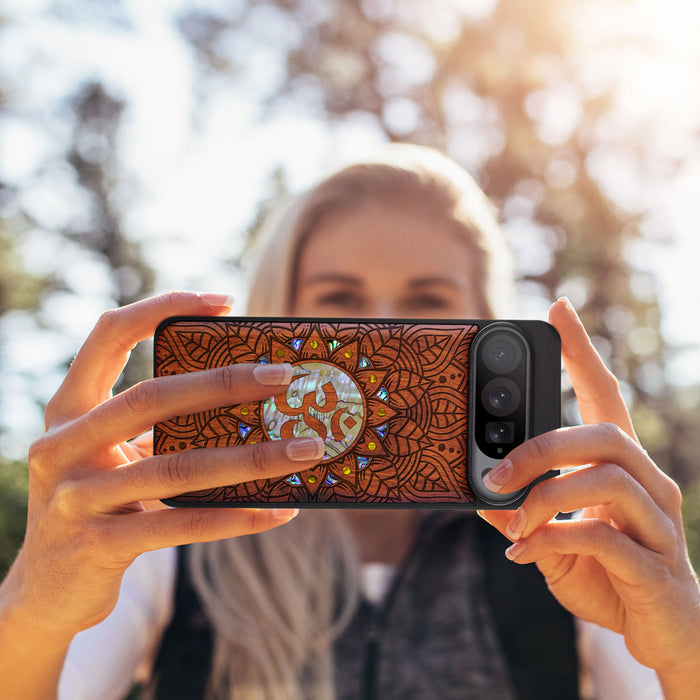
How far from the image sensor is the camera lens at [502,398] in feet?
4.52

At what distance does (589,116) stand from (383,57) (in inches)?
123

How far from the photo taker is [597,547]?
4.05ft

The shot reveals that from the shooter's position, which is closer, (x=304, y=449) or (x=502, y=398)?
(x=304, y=449)

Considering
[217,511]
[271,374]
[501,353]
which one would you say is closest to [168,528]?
[217,511]

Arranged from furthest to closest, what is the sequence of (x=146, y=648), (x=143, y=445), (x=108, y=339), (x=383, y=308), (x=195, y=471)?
(x=383, y=308)
(x=146, y=648)
(x=143, y=445)
(x=108, y=339)
(x=195, y=471)

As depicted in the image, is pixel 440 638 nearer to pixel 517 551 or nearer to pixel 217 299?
pixel 517 551

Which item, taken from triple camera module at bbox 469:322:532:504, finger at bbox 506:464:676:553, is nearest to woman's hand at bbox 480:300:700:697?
finger at bbox 506:464:676:553

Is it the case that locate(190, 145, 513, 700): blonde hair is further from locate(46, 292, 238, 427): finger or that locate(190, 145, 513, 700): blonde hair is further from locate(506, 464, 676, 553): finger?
locate(506, 464, 676, 553): finger

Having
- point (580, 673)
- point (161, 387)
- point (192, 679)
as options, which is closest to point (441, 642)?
point (580, 673)

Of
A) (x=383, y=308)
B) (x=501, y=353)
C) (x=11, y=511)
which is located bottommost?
→ (x=501, y=353)

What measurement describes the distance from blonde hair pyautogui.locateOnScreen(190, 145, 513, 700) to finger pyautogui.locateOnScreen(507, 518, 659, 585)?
4.07ft

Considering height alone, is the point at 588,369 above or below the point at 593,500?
above

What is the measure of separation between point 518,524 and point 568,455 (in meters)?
Result: 0.18

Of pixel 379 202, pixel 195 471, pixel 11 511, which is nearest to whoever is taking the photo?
pixel 195 471
